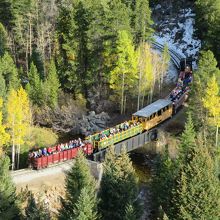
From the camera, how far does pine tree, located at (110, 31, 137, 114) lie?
55.4 m

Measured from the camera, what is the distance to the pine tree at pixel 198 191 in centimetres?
2816

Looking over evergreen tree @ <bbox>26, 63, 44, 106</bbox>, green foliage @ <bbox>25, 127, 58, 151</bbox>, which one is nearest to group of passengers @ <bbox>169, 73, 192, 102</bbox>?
green foliage @ <bbox>25, 127, 58, 151</bbox>

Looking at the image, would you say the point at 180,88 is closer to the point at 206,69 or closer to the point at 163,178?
the point at 206,69

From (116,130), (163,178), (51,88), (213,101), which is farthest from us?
(51,88)

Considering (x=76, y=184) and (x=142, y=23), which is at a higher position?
(x=142, y=23)

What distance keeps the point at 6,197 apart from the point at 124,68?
1043 inches

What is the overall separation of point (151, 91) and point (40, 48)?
16101 mm

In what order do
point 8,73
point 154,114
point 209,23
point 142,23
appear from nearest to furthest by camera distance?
point 154,114
point 8,73
point 142,23
point 209,23

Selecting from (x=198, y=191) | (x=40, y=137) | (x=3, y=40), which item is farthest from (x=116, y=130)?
(x=3, y=40)

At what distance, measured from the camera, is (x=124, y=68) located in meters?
56.1

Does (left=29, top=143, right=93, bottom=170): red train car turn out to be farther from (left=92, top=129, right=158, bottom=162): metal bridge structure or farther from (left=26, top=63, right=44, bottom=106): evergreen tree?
(left=26, top=63, right=44, bottom=106): evergreen tree

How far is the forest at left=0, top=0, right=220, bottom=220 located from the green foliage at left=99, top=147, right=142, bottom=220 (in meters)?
0.07

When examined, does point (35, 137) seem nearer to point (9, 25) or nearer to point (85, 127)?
point (85, 127)

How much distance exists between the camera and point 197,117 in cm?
4747
